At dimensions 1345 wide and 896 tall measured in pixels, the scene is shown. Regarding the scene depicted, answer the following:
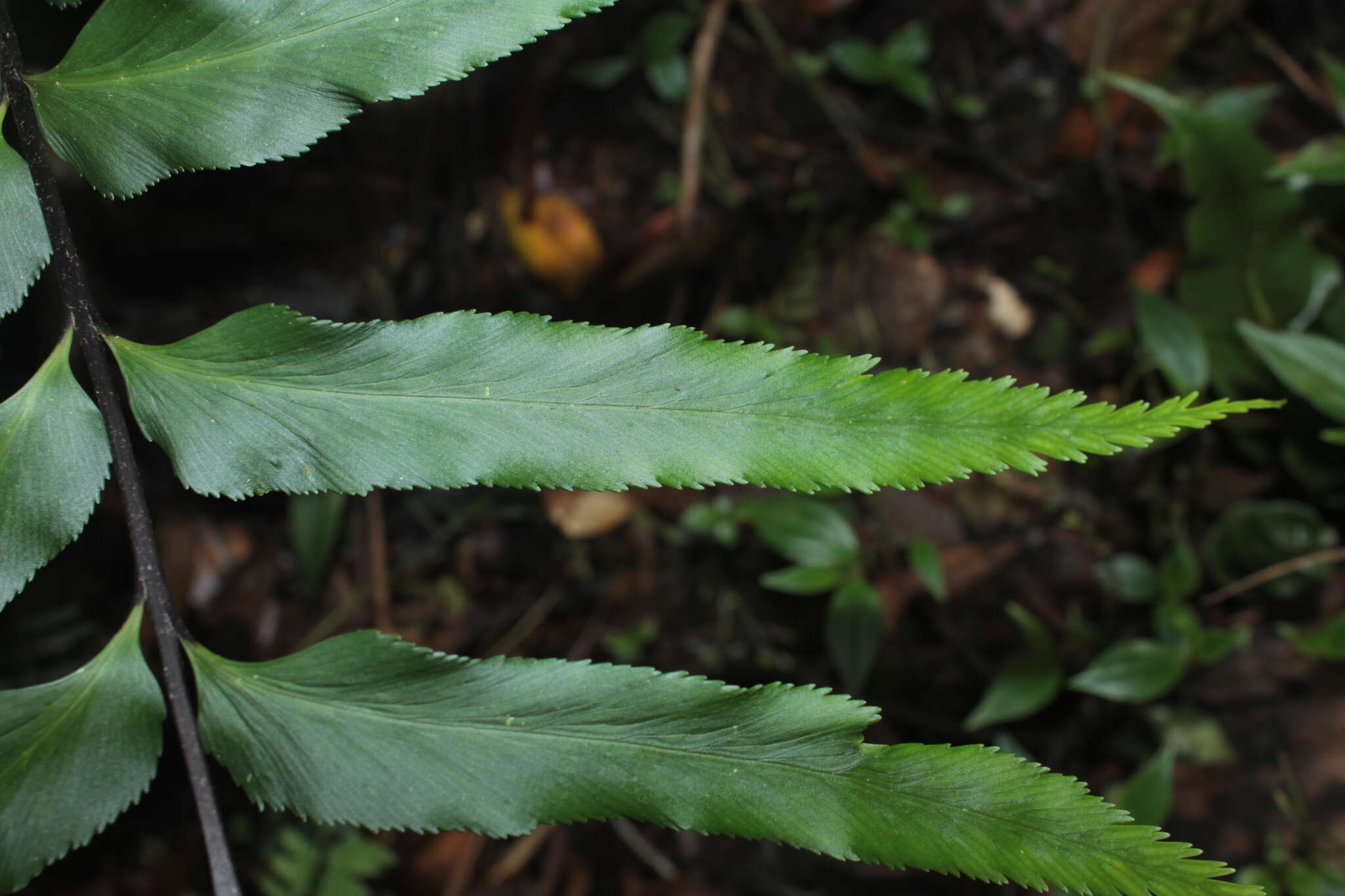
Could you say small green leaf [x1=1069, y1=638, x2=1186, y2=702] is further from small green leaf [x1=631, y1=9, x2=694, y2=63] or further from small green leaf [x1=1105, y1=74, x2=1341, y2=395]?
small green leaf [x1=631, y1=9, x2=694, y2=63]

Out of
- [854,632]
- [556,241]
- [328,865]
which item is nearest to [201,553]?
[328,865]

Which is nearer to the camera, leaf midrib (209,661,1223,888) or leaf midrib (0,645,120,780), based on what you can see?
leaf midrib (209,661,1223,888)

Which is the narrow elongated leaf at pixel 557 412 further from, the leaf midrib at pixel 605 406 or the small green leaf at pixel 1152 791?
the small green leaf at pixel 1152 791

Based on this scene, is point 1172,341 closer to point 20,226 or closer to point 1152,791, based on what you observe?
point 1152,791

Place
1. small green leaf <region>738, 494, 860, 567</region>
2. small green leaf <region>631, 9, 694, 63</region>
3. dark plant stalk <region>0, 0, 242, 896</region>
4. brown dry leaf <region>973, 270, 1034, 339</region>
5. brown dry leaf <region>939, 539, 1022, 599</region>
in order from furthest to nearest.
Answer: small green leaf <region>631, 9, 694, 63</region> < brown dry leaf <region>973, 270, 1034, 339</region> < brown dry leaf <region>939, 539, 1022, 599</region> < small green leaf <region>738, 494, 860, 567</region> < dark plant stalk <region>0, 0, 242, 896</region>

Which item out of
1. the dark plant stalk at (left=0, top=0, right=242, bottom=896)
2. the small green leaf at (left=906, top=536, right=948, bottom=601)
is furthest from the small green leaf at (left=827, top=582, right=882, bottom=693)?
the dark plant stalk at (left=0, top=0, right=242, bottom=896)

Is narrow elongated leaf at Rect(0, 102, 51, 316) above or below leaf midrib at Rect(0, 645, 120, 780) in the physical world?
above

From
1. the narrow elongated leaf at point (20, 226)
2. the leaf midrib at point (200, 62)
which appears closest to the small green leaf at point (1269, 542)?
the leaf midrib at point (200, 62)
